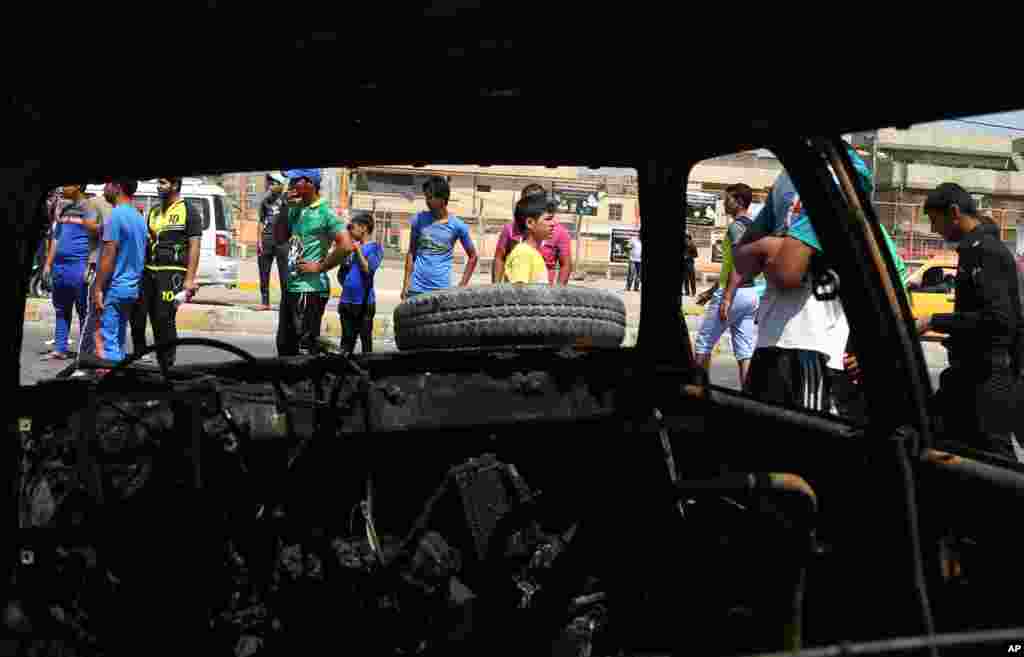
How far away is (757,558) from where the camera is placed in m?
2.32

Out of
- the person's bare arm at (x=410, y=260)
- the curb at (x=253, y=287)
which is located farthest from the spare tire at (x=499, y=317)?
the curb at (x=253, y=287)

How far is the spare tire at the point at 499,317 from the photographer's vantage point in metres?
3.61

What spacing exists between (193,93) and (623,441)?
148cm

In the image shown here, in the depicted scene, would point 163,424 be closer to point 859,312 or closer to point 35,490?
point 35,490

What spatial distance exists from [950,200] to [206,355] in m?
8.01

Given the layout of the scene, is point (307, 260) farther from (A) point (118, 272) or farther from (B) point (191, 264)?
(A) point (118, 272)

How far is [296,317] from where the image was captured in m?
7.78

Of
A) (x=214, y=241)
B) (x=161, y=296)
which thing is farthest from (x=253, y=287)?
(x=161, y=296)

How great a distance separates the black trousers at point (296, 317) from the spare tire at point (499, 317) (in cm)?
392

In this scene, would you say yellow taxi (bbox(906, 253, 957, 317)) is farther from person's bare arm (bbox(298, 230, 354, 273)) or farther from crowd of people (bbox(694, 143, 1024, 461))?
person's bare arm (bbox(298, 230, 354, 273))

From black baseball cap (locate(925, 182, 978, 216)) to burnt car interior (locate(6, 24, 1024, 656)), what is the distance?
3.03 meters

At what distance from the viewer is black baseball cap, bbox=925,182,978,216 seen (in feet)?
18.0

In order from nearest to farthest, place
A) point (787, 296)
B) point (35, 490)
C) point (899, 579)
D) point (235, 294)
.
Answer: point (899, 579) → point (35, 490) → point (787, 296) → point (235, 294)

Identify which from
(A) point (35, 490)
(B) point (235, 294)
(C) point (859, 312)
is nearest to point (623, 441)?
(C) point (859, 312)
